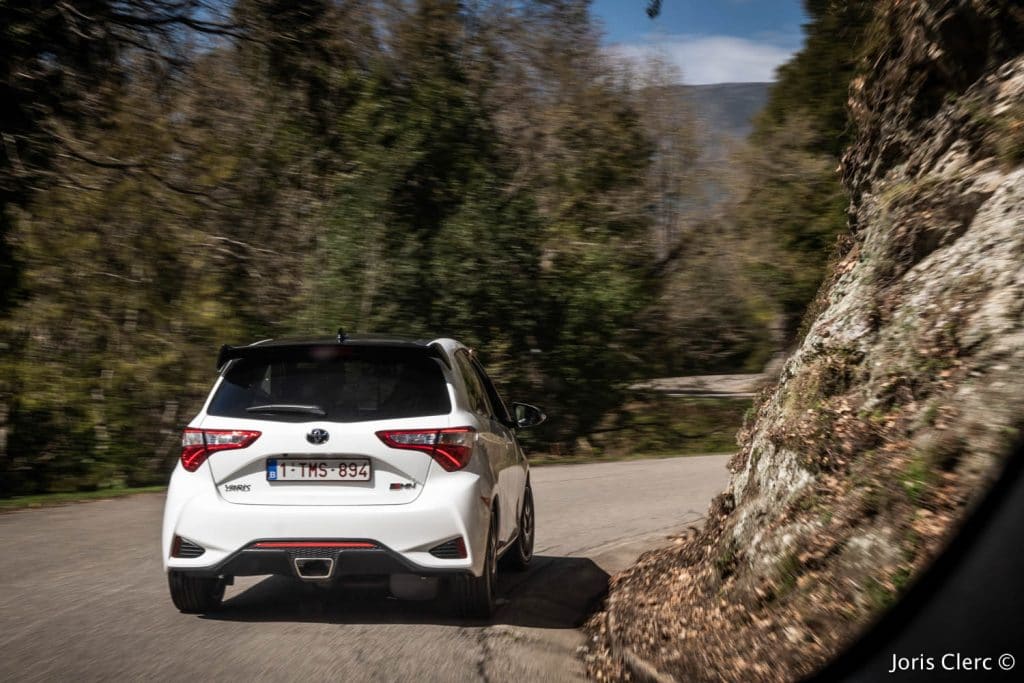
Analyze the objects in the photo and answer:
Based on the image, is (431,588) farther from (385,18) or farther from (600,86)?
(600,86)

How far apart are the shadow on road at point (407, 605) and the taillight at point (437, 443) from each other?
3.11 ft

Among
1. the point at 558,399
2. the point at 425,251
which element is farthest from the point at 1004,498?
the point at 558,399

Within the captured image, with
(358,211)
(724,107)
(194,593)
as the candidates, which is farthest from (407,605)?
(724,107)

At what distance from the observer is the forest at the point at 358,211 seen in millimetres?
17188

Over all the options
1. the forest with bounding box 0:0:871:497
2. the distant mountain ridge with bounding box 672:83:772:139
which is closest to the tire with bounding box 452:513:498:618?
the forest with bounding box 0:0:871:497

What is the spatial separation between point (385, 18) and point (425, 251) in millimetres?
5104

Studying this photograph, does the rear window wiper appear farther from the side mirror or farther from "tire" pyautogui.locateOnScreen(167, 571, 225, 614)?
the side mirror

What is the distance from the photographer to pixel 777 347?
27.1m

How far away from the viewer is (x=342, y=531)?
635 cm

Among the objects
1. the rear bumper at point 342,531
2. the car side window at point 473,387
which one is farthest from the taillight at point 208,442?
the car side window at point 473,387

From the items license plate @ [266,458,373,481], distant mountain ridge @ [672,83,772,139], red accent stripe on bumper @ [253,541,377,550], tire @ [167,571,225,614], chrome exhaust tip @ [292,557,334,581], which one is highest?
distant mountain ridge @ [672,83,772,139]

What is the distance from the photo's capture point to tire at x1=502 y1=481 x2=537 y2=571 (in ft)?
28.6

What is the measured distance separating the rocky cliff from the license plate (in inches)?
65.6

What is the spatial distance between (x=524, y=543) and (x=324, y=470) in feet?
9.36
